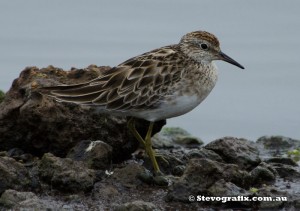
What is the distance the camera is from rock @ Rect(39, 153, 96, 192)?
1025 centimetres

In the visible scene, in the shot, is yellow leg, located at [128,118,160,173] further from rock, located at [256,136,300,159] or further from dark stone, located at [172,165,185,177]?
rock, located at [256,136,300,159]

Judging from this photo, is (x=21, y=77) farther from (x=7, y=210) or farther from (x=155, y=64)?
(x=7, y=210)

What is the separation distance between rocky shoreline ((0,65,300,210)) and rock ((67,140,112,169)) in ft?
0.04

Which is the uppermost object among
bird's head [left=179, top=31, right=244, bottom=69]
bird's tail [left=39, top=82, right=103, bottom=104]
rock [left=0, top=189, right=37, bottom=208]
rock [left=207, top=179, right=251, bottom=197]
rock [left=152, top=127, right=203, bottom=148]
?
bird's head [left=179, top=31, right=244, bottom=69]

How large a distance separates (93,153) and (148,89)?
122 centimetres

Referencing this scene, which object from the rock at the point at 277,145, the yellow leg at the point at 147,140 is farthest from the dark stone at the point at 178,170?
the rock at the point at 277,145

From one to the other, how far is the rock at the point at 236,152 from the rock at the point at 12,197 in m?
3.48

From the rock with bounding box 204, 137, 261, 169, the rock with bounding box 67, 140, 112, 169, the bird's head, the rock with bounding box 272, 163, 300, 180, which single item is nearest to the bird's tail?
the rock with bounding box 67, 140, 112, 169

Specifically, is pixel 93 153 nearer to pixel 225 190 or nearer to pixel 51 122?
pixel 51 122

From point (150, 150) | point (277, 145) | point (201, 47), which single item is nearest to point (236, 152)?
point (150, 150)

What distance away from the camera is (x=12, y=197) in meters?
9.54

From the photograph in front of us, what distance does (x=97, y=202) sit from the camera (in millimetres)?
10094

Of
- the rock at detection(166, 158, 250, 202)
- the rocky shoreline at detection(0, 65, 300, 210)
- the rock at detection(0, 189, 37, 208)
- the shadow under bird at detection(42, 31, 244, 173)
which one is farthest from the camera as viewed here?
the shadow under bird at detection(42, 31, 244, 173)

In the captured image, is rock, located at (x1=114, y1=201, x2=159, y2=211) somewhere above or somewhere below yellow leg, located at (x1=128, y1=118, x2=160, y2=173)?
below
